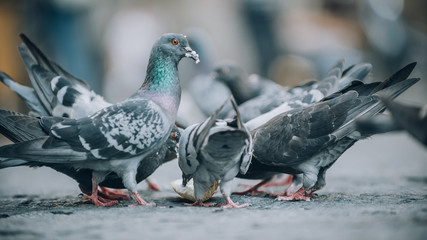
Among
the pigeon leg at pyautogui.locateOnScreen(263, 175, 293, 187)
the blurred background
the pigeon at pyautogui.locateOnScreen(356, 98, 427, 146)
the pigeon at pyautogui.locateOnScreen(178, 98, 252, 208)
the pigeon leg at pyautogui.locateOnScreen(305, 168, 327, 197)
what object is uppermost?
the blurred background

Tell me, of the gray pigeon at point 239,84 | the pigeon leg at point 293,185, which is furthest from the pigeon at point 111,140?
the gray pigeon at point 239,84

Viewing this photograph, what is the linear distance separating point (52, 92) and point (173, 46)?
1321 mm

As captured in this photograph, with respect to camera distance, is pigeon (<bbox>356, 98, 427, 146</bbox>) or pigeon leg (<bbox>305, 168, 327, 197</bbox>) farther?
pigeon leg (<bbox>305, 168, 327, 197</bbox>)

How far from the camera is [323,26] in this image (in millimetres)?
17609

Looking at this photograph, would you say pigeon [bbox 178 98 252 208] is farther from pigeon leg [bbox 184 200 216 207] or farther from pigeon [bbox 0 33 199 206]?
pigeon [bbox 0 33 199 206]

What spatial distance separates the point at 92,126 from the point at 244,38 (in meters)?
13.2

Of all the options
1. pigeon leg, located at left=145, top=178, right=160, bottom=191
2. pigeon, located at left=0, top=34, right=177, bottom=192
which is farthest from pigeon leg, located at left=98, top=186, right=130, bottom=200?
pigeon, located at left=0, top=34, right=177, bottom=192

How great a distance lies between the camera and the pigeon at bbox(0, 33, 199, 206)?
3656mm

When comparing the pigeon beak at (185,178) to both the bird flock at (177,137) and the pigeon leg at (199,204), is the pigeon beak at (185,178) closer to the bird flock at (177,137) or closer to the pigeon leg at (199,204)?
the bird flock at (177,137)

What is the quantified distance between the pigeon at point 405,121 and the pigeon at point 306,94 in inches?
59.1

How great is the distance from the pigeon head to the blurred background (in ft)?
12.7

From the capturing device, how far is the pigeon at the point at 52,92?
182 inches

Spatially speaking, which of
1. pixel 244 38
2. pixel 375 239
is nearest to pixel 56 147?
pixel 375 239

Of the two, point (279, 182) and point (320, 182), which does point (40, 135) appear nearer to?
point (320, 182)
